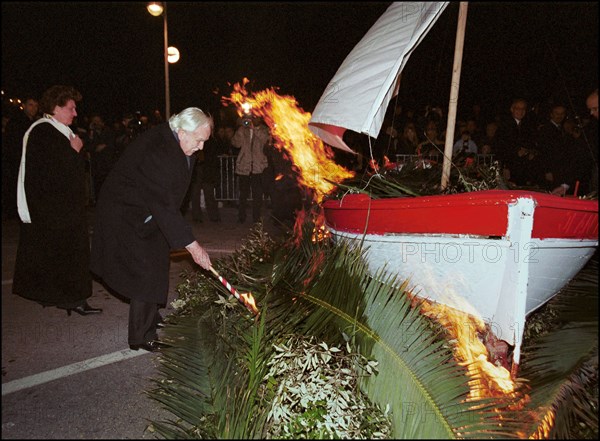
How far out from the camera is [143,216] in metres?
3.85

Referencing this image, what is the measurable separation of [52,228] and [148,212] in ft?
4.03

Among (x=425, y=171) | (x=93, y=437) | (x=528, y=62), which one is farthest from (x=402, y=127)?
(x=93, y=437)

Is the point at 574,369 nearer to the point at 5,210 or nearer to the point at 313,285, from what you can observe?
the point at 313,285

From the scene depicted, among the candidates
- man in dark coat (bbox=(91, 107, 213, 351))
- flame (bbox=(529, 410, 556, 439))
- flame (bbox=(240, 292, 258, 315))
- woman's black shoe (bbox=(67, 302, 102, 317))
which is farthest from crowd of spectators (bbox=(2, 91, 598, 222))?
flame (bbox=(529, 410, 556, 439))

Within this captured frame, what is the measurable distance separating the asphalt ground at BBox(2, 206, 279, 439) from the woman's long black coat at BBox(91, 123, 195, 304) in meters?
0.67

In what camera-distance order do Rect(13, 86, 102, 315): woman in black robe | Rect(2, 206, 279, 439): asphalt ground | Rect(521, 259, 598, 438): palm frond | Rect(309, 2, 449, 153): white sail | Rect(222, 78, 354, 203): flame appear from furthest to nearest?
Rect(222, 78, 354, 203): flame → Rect(13, 86, 102, 315): woman in black robe → Rect(309, 2, 449, 153): white sail → Rect(2, 206, 279, 439): asphalt ground → Rect(521, 259, 598, 438): palm frond

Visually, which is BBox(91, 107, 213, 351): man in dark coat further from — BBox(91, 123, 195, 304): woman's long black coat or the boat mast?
the boat mast

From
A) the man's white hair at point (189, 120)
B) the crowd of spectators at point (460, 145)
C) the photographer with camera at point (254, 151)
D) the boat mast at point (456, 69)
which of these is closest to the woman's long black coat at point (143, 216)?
the man's white hair at point (189, 120)

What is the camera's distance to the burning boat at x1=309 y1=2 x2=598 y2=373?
319 centimetres

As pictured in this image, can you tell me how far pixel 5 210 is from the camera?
4711mm

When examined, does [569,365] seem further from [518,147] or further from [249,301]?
[518,147]

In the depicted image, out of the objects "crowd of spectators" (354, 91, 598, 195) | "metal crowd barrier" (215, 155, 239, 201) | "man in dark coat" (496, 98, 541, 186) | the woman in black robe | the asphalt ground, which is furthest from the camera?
"metal crowd barrier" (215, 155, 239, 201)

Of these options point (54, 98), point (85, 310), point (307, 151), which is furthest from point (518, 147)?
point (85, 310)

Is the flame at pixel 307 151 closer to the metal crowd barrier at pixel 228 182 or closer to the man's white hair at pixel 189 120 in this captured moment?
the man's white hair at pixel 189 120
